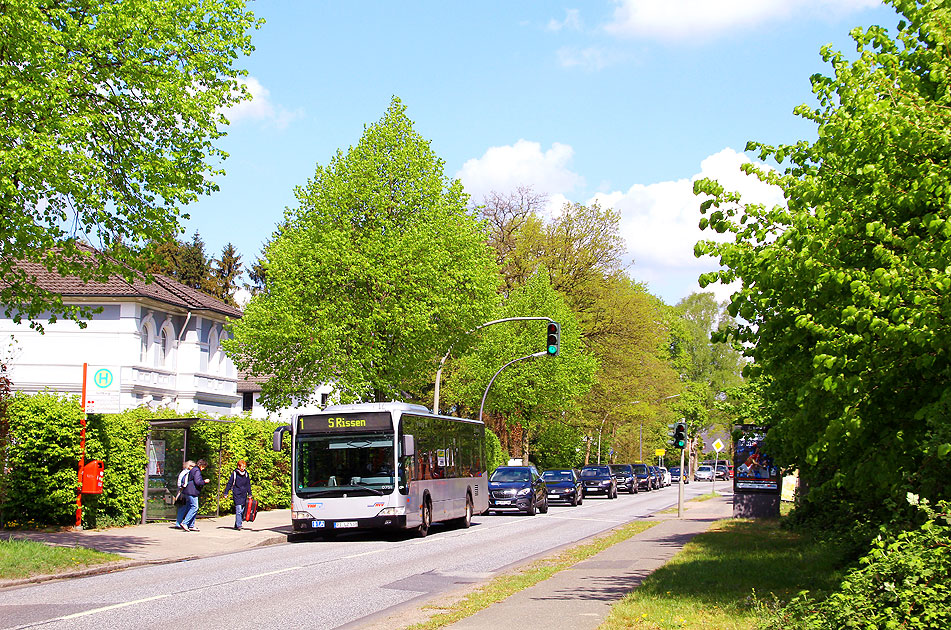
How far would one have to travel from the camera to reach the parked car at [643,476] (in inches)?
2672

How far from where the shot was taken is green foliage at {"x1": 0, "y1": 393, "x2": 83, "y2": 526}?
21547 mm

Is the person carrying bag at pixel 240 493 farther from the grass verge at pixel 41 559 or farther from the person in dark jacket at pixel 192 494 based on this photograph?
the grass verge at pixel 41 559

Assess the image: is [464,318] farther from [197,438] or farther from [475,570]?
[475,570]

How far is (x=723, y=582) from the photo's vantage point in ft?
43.0

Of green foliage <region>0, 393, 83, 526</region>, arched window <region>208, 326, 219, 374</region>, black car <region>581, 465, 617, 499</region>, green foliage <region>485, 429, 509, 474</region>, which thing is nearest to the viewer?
green foliage <region>0, 393, 83, 526</region>

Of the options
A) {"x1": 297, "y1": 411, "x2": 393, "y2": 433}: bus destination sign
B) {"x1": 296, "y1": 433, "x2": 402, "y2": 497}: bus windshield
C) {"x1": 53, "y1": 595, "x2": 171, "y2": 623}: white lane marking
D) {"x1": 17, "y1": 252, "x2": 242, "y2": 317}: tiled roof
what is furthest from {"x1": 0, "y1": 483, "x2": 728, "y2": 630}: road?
{"x1": 17, "y1": 252, "x2": 242, "y2": 317}: tiled roof

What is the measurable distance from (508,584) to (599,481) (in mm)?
43906

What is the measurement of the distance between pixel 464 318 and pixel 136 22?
18727 mm

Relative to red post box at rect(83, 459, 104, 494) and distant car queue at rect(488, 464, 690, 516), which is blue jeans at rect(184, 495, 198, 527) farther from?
distant car queue at rect(488, 464, 690, 516)

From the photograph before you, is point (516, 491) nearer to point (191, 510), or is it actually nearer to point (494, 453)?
point (494, 453)

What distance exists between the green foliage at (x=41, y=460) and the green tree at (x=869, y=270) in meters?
15.9

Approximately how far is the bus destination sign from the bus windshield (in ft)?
0.54

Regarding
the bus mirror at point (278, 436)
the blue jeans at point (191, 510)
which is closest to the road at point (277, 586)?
the bus mirror at point (278, 436)

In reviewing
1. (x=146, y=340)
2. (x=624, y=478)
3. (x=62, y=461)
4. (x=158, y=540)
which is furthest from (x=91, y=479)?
(x=624, y=478)
